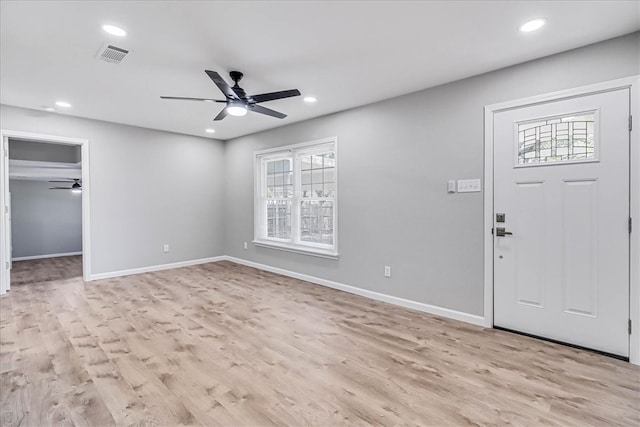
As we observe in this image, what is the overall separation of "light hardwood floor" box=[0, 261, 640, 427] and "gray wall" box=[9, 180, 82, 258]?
5.19 metres

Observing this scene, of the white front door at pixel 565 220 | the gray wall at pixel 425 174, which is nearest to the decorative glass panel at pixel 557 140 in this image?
the white front door at pixel 565 220

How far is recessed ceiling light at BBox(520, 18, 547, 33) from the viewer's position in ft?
7.74

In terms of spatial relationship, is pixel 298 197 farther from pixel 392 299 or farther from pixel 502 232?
pixel 502 232

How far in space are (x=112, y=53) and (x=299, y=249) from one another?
3.50m

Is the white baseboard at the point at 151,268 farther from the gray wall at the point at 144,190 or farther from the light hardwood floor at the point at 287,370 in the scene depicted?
the light hardwood floor at the point at 287,370

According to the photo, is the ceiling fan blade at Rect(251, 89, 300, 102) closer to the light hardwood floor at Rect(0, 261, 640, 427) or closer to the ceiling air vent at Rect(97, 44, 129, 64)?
the ceiling air vent at Rect(97, 44, 129, 64)

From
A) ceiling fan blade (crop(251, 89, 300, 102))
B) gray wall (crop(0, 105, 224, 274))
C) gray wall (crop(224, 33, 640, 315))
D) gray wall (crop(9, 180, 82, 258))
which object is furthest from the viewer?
gray wall (crop(9, 180, 82, 258))

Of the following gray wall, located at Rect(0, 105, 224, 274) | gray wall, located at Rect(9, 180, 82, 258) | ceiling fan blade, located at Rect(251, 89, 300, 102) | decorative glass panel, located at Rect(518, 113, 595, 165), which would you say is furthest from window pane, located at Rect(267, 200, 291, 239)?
gray wall, located at Rect(9, 180, 82, 258)

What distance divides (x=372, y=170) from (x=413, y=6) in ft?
7.36

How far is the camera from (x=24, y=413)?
6.27 ft

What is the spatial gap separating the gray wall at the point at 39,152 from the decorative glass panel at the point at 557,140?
24.9ft

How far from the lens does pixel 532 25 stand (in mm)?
2410

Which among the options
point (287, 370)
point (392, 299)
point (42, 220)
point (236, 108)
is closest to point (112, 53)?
point (236, 108)

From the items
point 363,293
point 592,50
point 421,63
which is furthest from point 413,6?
point 363,293
